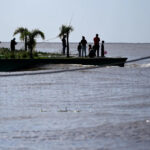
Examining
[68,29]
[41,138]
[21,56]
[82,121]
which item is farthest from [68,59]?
[41,138]

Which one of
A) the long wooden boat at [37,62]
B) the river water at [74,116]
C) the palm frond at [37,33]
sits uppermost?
the palm frond at [37,33]

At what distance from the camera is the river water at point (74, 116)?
12.1 metres

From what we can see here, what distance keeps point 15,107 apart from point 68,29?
22.9m

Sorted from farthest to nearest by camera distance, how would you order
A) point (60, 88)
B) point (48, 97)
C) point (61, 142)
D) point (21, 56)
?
point (21, 56) → point (60, 88) → point (48, 97) → point (61, 142)

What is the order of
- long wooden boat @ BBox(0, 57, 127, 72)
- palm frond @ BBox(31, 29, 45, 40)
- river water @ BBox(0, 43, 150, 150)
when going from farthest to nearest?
palm frond @ BBox(31, 29, 45, 40) < long wooden boat @ BBox(0, 57, 127, 72) < river water @ BBox(0, 43, 150, 150)

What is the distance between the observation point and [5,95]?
71.1 ft

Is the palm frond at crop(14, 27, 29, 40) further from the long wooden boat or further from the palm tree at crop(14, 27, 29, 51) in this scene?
the long wooden boat

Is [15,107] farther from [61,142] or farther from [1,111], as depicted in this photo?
[61,142]

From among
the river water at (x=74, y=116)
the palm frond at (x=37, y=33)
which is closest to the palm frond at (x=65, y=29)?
the palm frond at (x=37, y=33)

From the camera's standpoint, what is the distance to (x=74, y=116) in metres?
15.9

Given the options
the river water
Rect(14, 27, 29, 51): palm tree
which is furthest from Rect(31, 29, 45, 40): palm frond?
the river water

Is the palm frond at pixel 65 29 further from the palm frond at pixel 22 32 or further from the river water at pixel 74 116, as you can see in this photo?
the river water at pixel 74 116

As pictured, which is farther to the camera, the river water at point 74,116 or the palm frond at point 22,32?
the palm frond at point 22,32

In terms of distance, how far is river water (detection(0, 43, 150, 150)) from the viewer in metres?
12.1
